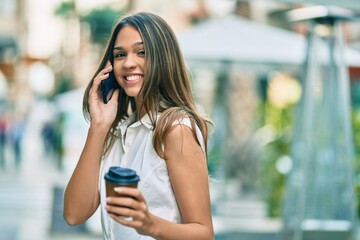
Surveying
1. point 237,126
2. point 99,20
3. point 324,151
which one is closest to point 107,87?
point 324,151

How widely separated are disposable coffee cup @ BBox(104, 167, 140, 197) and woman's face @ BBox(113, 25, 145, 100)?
1.37 feet

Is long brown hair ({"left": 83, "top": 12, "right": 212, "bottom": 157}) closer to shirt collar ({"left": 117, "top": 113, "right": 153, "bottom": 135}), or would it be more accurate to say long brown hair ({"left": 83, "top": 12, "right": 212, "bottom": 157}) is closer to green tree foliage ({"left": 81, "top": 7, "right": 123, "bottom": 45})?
shirt collar ({"left": 117, "top": 113, "right": 153, "bottom": 135})

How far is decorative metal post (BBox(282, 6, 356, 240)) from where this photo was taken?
7.37m

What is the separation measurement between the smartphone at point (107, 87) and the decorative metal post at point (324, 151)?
5.10 metres

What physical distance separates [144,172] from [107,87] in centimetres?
33

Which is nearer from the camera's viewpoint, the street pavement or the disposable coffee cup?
the disposable coffee cup

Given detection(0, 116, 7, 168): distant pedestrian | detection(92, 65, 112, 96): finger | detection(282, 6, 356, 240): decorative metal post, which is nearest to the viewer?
detection(92, 65, 112, 96): finger

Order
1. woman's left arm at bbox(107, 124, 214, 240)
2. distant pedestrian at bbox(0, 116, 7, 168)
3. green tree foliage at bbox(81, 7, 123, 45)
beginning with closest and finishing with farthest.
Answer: woman's left arm at bbox(107, 124, 214, 240), distant pedestrian at bbox(0, 116, 7, 168), green tree foliage at bbox(81, 7, 123, 45)

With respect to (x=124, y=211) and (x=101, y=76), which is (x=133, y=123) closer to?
(x=101, y=76)

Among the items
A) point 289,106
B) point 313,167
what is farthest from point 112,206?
point 289,106

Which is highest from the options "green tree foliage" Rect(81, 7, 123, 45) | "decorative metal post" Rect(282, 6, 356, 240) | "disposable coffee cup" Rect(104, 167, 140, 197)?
"green tree foliage" Rect(81, 7, 123, 45)

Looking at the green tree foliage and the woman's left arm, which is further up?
the green tree foliage

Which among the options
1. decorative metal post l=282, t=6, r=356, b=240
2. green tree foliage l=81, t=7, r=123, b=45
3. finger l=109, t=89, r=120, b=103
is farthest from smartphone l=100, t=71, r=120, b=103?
green tree foliage l=81, t=7, r=123, b=45

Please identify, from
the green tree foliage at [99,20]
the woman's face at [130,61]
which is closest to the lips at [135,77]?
the woman's face at [130,61]
